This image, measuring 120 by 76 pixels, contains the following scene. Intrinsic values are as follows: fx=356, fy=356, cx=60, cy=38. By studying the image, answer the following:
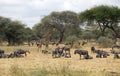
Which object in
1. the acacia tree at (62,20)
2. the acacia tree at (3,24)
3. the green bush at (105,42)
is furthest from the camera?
the acacia tree at (62,20)

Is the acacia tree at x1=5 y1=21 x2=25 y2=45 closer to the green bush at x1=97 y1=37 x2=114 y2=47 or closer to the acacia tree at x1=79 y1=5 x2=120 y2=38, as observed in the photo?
the acacia tree at x1=79 y1=5 x2=120 y2=38

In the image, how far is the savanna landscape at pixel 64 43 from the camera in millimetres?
19016

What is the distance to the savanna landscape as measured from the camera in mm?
19016

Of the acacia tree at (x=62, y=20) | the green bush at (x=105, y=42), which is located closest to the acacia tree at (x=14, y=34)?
the acacia tree at (x=62, y=20)

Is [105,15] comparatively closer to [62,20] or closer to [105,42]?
[105,42]

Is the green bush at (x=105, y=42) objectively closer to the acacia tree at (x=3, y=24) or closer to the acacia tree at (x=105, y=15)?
the acacia tree at (x=105, y=15)

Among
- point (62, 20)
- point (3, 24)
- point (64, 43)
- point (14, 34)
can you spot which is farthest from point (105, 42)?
point (62, 20)

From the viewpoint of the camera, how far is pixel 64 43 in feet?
151

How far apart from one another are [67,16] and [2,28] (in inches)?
573

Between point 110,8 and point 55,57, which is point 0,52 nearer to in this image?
point 55,57

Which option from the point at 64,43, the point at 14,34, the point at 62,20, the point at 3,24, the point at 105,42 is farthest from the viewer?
the point at 62,20

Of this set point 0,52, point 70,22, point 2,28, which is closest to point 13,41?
point 2,28

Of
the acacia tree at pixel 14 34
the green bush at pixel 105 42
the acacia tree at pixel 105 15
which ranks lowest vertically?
the green bush at pixel 105 42

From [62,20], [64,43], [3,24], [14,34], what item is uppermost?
[62,20]
